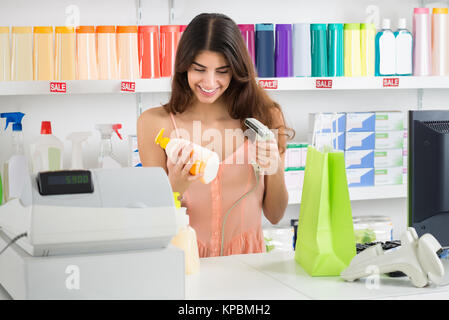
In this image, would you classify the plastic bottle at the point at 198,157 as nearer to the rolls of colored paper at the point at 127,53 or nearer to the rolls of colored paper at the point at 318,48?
the rolls of colored paper at the point at 127,53

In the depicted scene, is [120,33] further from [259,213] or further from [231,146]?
[259,213]

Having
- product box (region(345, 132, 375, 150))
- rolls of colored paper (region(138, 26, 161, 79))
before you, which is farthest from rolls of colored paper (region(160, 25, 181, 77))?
product box (region(345, 132, 375, 150))

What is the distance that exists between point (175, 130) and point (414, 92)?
159 cm

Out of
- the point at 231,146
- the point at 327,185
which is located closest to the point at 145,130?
the point at 231,146

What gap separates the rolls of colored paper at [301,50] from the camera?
7.86 ft

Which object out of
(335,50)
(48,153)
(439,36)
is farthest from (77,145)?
(439,36)

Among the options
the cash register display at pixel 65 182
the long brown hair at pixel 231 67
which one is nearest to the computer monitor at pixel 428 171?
the long brown hair at pixel 231 67

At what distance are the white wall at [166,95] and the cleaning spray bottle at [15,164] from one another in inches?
11.2

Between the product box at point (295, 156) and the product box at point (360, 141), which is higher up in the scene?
the product box at point (360, 141)

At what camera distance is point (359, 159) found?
2.56 m

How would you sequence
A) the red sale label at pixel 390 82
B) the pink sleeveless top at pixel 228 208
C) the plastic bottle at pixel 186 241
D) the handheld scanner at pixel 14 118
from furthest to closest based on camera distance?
the red sale label at pixel 390 82
the handheld scanner at pixel 14 118
the pink sleeveless top at pixel 228 208
the plastic bottle at pixel 186 241

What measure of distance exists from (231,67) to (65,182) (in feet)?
2.88

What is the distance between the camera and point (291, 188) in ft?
8.19

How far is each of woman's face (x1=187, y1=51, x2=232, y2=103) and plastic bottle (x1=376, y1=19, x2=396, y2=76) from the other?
98 cm
